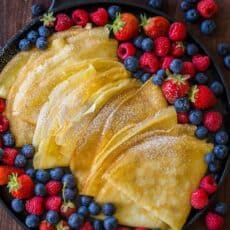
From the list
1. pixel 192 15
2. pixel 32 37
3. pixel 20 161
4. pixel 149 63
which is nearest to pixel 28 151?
pixel 20 161

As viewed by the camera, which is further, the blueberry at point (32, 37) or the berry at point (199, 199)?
the blueberry at point (32, 37)

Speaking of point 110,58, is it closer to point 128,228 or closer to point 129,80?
point 129,80

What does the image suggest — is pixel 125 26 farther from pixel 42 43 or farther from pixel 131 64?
pixel 42 43

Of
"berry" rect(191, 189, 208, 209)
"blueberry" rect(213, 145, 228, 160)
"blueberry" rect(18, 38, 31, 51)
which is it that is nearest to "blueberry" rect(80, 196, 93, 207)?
"berry" rect(191, 189, 208, 209)

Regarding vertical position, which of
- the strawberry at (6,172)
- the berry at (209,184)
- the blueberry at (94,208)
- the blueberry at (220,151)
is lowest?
the blueberry at (94,208)

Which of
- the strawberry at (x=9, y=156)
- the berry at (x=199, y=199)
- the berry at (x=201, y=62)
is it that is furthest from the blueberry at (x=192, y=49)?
the strawberry at (x=9, y=156)

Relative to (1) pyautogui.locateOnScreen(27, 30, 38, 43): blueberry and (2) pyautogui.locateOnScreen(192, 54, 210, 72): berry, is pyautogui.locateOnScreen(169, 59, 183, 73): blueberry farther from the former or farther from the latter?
(1) pyautogui.locateOnScreen(27, 30, 38, 43): blueberry

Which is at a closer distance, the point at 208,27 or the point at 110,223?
the point at 110,223

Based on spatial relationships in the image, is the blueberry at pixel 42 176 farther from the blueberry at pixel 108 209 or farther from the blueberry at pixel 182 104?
the blueberry at pixel 182 104
